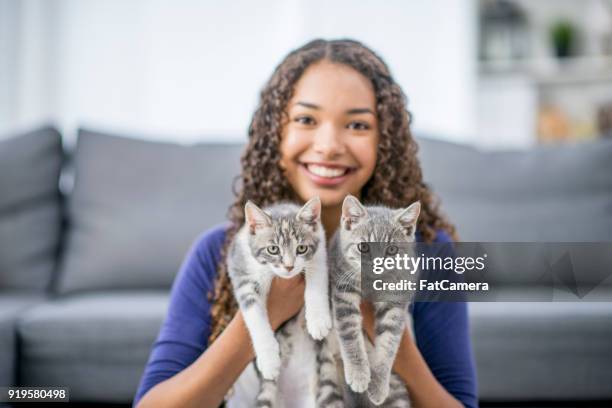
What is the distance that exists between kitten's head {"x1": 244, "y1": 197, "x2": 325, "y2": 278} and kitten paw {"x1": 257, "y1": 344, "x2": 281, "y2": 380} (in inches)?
3.5

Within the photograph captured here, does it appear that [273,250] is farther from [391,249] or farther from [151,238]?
[151,238]

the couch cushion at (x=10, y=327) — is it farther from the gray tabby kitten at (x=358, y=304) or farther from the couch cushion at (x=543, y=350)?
the couch cushion at (x=543, y=350)

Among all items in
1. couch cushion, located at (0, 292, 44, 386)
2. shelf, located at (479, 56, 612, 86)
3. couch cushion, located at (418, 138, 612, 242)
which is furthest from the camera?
shelf, located at (479, 56, 612, 86)

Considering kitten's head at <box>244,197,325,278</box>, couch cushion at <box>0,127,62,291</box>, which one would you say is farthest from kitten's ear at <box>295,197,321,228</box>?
couch cushion at <box>0,127,62,291</box>

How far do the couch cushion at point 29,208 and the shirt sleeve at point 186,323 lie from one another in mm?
765

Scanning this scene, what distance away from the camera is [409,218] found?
619 millimetres

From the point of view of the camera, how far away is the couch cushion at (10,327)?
0.87 meters

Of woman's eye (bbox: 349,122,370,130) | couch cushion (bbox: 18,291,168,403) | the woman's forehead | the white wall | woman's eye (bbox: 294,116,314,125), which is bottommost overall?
couch cushion (bbox: 18,291,168,403)

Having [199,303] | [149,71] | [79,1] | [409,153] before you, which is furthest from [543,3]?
[199,303]

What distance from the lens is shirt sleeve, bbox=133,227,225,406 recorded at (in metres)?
0.75

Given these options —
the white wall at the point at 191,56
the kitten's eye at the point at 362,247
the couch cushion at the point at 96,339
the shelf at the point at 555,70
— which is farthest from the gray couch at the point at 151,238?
the shelf at the point at 555,70

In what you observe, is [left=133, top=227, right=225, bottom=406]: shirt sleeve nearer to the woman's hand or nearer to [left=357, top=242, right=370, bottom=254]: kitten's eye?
the woman's hand

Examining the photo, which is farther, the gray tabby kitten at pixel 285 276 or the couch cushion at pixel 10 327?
the couch cushion at pixel 10 327

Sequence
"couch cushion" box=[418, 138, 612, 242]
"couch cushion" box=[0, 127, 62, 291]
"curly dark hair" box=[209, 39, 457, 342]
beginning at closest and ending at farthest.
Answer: "curly dark hair" box=[209, 39, 457, 342]
"couch cushion" box=[418, 138, 612, 242]
"couch cushion" box=[0, 127, 62, 291]
